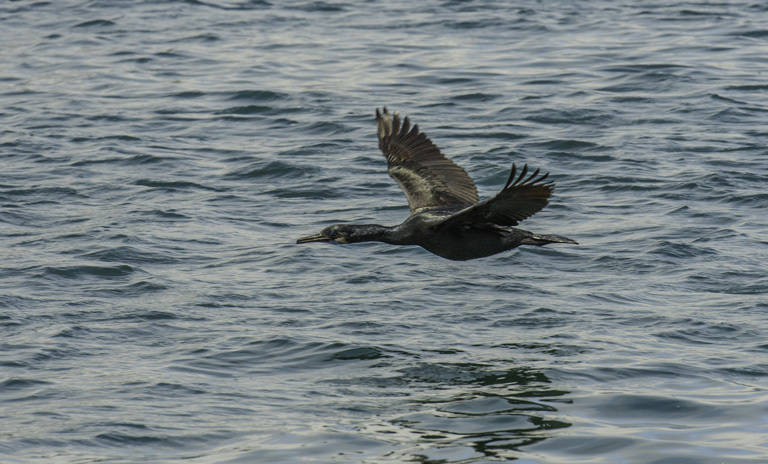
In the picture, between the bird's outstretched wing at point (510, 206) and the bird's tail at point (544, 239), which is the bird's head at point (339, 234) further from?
the bird's tail at point (544, 239)

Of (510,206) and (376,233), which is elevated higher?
(510,206)

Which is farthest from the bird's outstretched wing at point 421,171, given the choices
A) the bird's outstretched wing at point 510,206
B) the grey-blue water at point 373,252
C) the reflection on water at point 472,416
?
the reflection on water at point 472,416

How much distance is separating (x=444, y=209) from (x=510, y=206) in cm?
161

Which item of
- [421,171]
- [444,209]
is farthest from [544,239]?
[421,171]

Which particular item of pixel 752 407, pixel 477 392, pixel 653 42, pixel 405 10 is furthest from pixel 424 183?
pixel 405 10

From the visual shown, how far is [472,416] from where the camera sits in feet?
25.1

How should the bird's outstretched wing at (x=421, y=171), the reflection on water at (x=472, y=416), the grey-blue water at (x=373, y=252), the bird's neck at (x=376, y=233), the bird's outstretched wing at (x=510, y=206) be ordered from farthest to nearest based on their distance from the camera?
the bird's outstretched wing at (x=421, y=171)
the bird's neck at (x=376, y=233)
the bird's outstretched wing at (x=510, y=206)
the grey-blue water at (x=373, y=252)
the reflection on water at (x=472, y=416)

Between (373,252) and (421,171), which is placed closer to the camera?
(421,171)

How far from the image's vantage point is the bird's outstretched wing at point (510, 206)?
7.98 metres

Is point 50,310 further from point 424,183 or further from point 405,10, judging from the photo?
point 405,10

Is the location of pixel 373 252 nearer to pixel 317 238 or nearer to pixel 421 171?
pixel 421 171

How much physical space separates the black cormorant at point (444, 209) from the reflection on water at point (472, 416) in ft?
3.75

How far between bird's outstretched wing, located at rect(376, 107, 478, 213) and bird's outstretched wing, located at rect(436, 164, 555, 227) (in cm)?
150

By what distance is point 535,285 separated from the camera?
10.3 m
